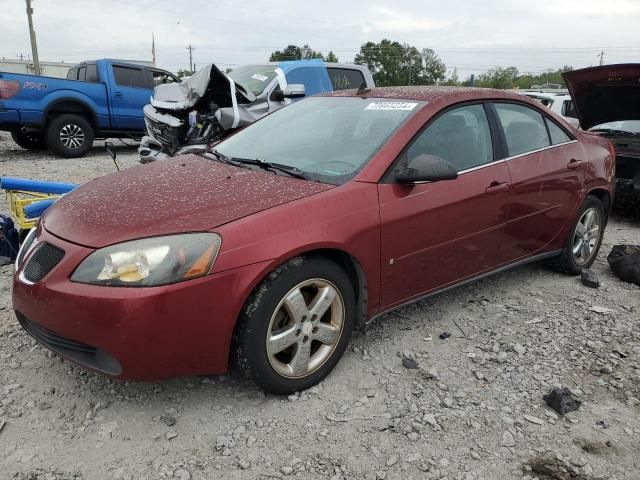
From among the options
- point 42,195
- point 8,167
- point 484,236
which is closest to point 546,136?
point 484,236

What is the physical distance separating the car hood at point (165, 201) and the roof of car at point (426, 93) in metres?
1.05

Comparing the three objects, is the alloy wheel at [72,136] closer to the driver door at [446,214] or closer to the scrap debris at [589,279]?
the driver door at [446,214]

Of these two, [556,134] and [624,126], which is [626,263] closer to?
[556,134]

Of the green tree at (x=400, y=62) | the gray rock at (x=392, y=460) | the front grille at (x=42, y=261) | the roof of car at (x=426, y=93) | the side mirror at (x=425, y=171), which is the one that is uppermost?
the green tree at (x=400, y=62)

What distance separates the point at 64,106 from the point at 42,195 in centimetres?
671

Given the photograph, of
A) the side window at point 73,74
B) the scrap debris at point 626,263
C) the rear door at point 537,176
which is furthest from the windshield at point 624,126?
the side window at point 73,74

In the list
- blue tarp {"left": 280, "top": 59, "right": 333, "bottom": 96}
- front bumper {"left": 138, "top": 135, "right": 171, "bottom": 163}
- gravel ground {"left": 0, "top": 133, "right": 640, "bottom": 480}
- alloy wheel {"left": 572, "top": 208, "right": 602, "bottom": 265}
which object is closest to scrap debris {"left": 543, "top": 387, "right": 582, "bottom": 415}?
gravel ground {"left": 0, "top": 133, "right": 640, "bottom": 480}

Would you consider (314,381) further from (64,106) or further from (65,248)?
(64,106)

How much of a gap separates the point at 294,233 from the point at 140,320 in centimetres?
78

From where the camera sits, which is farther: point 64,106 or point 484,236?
point 64,106

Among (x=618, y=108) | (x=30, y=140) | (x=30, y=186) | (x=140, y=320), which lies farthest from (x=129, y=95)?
(x=140, y=320)

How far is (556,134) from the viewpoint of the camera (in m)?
4.15

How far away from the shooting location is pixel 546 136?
4055mm

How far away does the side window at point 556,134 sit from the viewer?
411 cm
